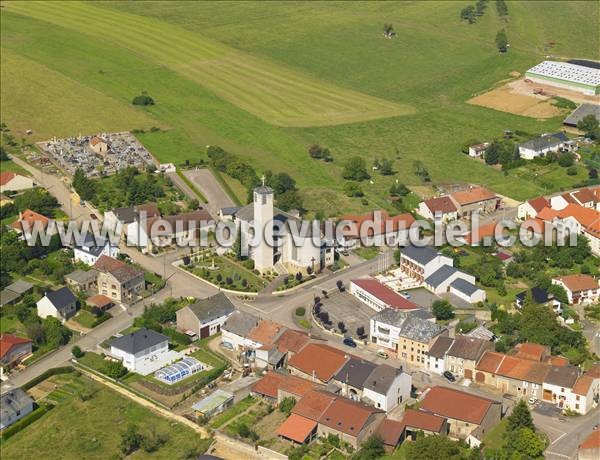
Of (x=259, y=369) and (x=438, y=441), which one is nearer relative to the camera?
(x=438, y=441)

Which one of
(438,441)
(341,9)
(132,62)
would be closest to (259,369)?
(438,441)

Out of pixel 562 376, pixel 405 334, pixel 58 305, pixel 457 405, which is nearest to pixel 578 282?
pixel 562 376

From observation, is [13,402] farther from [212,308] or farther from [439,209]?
[439,209]

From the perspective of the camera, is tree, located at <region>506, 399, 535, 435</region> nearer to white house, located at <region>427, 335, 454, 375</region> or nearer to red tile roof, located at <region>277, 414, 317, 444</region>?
white house, located at <region>427, 335, 454, 375</region>

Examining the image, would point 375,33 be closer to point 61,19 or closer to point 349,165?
point 61,19

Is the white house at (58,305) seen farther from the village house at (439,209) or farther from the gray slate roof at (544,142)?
the gray slate roof at (544,142)

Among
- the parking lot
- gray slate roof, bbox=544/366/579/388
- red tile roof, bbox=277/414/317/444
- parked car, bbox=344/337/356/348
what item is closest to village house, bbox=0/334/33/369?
red tile roof, bbox=277/414/317/444

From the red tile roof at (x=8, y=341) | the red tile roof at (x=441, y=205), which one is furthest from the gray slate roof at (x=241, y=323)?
the red tile roof at (x=441, y=205)
